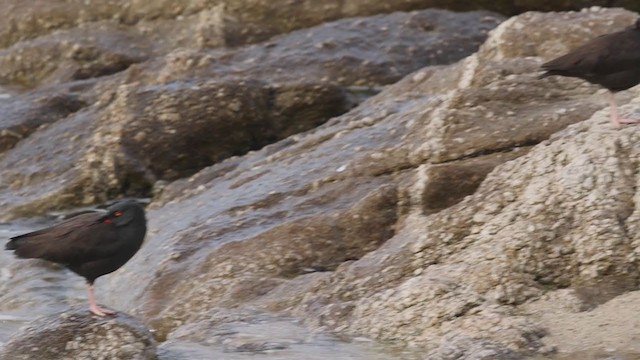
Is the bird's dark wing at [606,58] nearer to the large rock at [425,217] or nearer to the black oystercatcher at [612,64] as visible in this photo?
the black oystercatcher at [612,64]

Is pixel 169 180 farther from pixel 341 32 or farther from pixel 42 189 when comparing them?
pixel 341 32

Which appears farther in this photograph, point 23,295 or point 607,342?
point 23,295

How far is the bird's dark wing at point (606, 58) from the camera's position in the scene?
32.8ft

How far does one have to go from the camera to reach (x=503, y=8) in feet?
64.6

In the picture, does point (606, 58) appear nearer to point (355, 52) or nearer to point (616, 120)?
point (616, 120)

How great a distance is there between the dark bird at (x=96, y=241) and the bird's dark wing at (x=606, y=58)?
3.35 meters

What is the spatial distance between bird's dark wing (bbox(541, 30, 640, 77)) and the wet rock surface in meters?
0.42

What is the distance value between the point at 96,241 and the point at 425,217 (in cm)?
270

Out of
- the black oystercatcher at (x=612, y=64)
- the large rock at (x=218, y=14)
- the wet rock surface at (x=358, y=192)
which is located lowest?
the wet rock surface at (x=358, y=192)

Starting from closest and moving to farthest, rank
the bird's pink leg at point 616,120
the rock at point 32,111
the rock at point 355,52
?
the bird's pink leg at point 616,120
the rock at point 32,111
the rock at point 355,52

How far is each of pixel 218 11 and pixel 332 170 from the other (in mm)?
8200

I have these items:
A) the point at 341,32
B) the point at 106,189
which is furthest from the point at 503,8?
the point at 106,189

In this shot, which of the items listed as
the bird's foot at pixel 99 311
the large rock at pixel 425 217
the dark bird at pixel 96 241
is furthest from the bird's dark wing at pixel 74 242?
the large rock at pixel 425 217

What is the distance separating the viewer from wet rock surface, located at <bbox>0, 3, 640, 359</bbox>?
8977 millimetres
